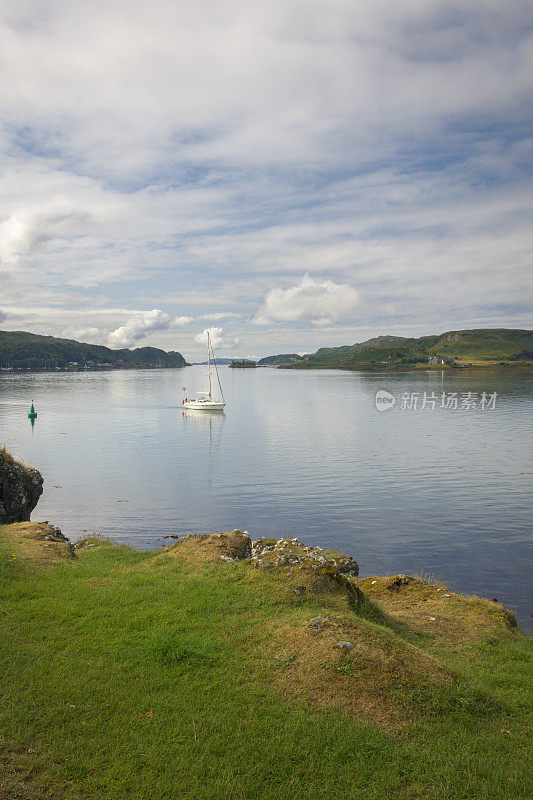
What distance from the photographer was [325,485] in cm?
4384

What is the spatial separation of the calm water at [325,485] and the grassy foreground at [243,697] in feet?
38.8

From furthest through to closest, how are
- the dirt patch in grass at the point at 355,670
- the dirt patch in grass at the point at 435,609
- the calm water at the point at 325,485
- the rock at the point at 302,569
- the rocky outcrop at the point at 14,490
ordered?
1. the calm water at the point at 325,485
2. the rocky outcrop at the point at 14,490
3. the dirt patch in grass at the point at 435,609
4. the rock at the point at 302,569
5. the dirt patch in grass at the point at 355,670

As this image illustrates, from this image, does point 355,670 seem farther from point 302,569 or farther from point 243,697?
point 302,569

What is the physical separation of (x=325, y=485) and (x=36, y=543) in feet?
96.3

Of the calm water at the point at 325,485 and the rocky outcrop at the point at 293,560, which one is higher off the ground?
the rocky outcrop at the point at 293,560

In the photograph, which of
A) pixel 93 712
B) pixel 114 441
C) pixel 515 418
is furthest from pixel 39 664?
pixel 515 418

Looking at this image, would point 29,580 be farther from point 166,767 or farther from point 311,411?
point 311,411

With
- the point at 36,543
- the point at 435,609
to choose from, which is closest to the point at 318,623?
the point at 435,609

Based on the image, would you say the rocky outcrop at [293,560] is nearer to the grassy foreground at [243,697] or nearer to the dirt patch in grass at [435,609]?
the grassy foreground at [243,697]

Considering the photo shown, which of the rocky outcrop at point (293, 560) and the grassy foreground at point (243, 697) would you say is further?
the rocky outcrop at point (293, 560)

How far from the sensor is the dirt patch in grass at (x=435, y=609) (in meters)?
15.3

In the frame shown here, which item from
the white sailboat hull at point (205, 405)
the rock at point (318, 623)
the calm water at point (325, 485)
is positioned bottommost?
the calm water at point (325, 485)

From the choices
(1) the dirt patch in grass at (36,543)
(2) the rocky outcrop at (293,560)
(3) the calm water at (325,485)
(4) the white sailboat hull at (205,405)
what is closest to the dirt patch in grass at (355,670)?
(2) the rocky outcrop at (293,560)

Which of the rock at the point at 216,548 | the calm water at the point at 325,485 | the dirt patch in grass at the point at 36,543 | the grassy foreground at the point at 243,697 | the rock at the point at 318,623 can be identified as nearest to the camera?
the grassy foreground at the point at 243,697
